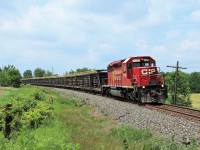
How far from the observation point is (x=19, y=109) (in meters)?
12.7

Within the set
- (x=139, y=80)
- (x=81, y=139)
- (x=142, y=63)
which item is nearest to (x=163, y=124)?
(x=81, y=139)

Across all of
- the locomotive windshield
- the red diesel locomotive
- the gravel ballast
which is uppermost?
the locomotive windshield

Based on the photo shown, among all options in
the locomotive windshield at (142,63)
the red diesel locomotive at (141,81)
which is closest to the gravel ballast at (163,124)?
the red diesel locomotive at (141,81)

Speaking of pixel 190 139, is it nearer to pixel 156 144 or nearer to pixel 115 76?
pixel 156 144

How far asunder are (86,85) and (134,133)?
32.4 meters

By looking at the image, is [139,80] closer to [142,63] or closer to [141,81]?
[141,81]

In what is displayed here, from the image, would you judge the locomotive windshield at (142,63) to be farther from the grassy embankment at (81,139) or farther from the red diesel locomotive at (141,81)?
the grassy embankment at (81,139)

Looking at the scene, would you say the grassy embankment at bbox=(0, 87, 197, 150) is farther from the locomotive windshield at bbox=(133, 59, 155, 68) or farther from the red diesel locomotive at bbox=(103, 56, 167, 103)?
the locomotive windshield at bbox=(133, 59, 155, 68)

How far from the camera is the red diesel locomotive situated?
2286 cm

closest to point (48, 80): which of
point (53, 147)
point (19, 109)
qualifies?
point (19, 109)

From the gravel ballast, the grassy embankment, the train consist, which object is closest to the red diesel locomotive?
the train consist

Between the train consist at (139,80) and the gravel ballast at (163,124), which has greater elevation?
the train consist at (139,80)

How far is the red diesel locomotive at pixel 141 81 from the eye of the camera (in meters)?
22.9

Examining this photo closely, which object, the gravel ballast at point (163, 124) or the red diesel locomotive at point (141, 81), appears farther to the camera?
the red diesel locomotive at point (141, 81)
